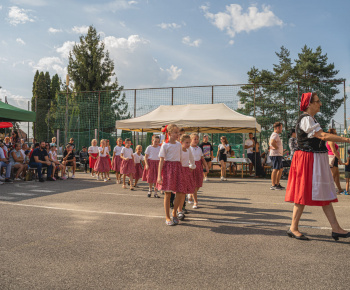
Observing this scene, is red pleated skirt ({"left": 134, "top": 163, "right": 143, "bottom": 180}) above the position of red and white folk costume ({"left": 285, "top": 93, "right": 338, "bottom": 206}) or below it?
below

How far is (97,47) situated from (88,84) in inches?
178

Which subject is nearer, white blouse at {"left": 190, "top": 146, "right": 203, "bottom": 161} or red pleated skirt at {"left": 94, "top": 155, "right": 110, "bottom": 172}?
white blouse at {"left": 190, "top": 146, "right": 203, "bottom": 161}

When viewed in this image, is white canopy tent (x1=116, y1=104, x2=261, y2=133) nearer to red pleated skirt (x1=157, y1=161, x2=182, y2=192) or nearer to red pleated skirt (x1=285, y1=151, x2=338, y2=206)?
red pleated skirt (x1=157, y1=161, x2=182, y2=192)

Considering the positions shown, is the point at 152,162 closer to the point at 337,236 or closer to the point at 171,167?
the point at 171,167

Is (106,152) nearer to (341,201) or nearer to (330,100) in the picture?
(341,201)

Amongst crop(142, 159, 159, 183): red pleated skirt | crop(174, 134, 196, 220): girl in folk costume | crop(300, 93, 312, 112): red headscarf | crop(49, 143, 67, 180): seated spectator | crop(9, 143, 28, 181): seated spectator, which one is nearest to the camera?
crop(300, 93, 312, 112): red headscarf

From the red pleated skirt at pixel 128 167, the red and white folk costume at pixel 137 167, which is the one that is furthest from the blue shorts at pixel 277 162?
the red pleated skirt at pixel 128 167

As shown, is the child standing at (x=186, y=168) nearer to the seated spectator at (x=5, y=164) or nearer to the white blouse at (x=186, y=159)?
the white blouse at (x=186, y=159)

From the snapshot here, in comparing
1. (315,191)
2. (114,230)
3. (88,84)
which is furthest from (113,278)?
(88,84)

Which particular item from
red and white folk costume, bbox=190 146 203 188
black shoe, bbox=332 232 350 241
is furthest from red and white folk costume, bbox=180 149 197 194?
black shoe, bbox=332 232 350 241

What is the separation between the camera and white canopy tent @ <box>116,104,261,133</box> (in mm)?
13895

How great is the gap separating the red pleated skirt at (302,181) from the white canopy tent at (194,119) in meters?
8.94

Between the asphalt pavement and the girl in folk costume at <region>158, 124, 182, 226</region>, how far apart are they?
35cm

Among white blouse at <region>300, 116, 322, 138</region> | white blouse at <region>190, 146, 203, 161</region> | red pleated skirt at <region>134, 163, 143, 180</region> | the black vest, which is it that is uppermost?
white blouse at <region>300, 116, 322, 138</region>
